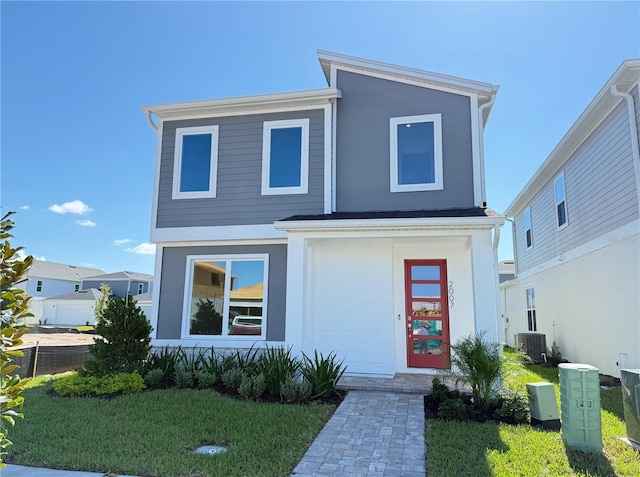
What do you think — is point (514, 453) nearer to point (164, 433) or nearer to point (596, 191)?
point (164, 433)

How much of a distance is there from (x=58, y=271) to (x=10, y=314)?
1888 inches

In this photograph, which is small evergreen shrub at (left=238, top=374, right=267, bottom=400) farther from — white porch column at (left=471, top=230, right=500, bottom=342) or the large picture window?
white porch column at (left=471, top=230, right=500, bottom=342)

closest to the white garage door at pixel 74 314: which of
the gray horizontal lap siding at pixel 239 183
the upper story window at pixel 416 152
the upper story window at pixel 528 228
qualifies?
the gray horizontal lap siding at pixel 239 183

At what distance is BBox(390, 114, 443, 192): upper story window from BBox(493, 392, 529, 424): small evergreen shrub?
4.48m

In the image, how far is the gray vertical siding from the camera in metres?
8.73

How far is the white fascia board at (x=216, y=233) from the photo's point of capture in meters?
8.91

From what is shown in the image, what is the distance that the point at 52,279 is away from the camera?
4131 cm

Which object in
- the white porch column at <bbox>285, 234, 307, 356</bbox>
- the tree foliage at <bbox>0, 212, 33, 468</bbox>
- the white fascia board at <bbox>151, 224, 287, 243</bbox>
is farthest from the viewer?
the white fascia board at <bbox>151, 224, 287, 243</bbox>

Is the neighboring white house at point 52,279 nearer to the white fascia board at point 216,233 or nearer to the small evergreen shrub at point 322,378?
the white fascia board at point 216,233

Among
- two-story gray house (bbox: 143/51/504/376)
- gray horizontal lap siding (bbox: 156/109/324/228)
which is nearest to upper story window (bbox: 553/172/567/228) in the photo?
two-story gray house (bbox: 143/51/504/376)

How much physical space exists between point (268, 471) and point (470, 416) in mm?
3128

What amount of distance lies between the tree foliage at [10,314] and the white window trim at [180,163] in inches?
262

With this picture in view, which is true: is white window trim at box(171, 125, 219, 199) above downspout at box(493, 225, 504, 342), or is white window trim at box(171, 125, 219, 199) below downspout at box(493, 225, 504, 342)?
above

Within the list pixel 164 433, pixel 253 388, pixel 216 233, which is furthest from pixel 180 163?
pixel 164 433
